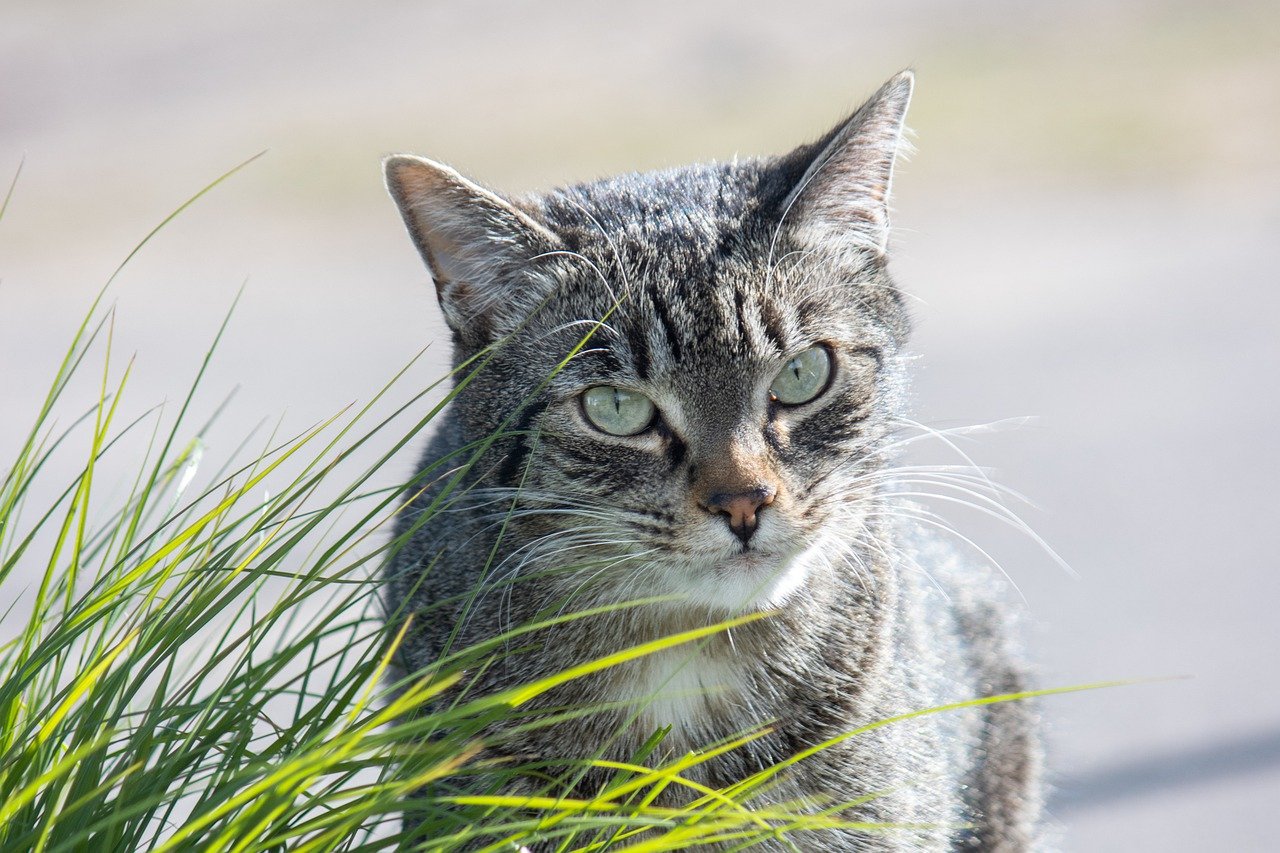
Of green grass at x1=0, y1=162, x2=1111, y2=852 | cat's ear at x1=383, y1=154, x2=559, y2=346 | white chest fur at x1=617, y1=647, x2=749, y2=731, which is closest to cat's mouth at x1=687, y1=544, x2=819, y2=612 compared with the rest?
white chest fur at x1=617, y1=647, x2=749, y2=731

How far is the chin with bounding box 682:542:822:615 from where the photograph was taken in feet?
5.26

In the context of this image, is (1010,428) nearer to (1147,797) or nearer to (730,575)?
(1147,797)

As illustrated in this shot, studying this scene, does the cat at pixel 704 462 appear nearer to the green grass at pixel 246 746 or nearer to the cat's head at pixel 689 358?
the cat's head at pixel 689 358

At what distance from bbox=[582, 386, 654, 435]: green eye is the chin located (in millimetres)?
211

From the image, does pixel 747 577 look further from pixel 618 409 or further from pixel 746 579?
pixel 618 409

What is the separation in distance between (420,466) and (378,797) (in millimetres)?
1072

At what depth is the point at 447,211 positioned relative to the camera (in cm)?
170

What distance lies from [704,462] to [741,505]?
8 cm

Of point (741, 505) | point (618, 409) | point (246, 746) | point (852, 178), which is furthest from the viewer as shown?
point (852, 178)

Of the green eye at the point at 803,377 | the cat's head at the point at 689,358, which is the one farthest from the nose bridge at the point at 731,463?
the green eye at the point at 803,377

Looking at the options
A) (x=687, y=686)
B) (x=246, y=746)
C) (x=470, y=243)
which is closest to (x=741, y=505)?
(x=687, y=686)

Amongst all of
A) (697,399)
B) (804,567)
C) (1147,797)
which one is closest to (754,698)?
(804,567)

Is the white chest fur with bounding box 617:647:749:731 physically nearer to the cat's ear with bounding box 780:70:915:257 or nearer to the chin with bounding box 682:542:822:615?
the chin with bounding box 682:542:822:615

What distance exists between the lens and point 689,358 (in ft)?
5.44
